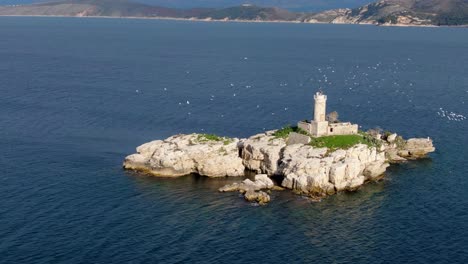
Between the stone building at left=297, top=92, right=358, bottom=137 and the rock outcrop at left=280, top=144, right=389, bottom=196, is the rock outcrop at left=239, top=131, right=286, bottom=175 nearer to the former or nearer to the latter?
the rock outcrop at left=280, top=144, right=389, bottom=196

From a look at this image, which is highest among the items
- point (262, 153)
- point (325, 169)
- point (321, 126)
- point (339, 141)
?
point (321, 126)

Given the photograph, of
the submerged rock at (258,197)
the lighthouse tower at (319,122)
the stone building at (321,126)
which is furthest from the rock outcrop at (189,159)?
the lighthouse tower at (319,122)

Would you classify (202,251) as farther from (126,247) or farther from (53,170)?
(53,170)

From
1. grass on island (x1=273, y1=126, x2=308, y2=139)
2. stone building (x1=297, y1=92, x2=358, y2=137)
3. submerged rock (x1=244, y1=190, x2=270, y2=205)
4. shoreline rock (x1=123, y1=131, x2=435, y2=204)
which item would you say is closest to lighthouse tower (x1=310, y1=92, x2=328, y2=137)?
stone building (x1=297, y1=92, x2=358, y2=137)

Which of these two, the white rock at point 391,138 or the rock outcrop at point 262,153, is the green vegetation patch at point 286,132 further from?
the white rock at point 391,138

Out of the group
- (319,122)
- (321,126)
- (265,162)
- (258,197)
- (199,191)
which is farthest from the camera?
(321,126)

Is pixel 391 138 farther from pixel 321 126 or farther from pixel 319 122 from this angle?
pixel 319 122

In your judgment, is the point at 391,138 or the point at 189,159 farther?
Answer: the point at 391,138

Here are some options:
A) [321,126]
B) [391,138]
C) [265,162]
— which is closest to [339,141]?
[321,126]
